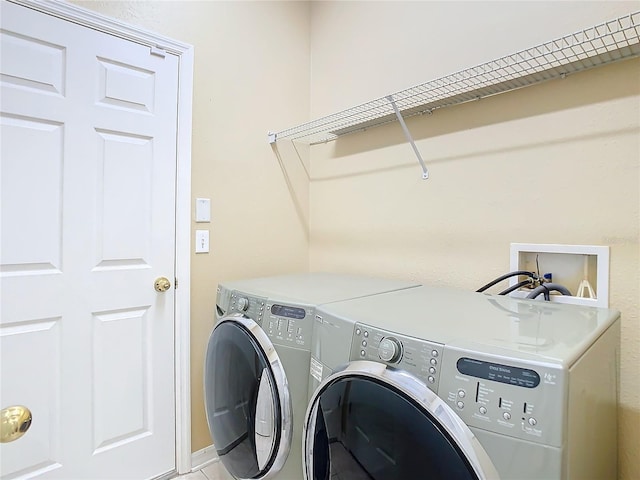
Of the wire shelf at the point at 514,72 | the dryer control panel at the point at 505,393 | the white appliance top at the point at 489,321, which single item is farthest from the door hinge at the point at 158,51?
the dryer control panel at the point at 505,393

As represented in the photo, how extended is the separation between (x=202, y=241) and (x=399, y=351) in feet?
4.19

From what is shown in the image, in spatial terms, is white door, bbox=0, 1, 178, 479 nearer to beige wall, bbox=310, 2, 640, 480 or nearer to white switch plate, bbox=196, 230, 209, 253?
white switch plate, bbox=196, 230, 209, 253

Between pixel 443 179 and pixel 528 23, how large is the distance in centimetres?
64

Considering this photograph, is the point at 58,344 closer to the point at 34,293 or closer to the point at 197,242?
the point at 34,293

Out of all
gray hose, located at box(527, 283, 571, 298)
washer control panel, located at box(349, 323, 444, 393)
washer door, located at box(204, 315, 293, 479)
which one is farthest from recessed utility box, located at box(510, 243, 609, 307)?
washer door, located at box(204, 315, 293, 479)

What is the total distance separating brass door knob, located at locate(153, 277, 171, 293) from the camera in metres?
1.63

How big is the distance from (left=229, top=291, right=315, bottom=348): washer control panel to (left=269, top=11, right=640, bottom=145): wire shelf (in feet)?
3.00

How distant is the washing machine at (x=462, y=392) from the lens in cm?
60

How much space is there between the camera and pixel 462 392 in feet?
2.20

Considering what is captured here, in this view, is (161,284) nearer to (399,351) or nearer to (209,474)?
(209,474)

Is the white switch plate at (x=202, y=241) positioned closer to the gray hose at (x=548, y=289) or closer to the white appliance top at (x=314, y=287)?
the white appliance top at (x=314, y=287)

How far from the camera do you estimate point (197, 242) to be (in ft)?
5.81

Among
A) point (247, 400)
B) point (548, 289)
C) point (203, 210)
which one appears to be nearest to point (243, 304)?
point (247, 400)

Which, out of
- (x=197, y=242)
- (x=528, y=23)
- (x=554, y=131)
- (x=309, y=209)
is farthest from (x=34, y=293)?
(x=528, y=23)
